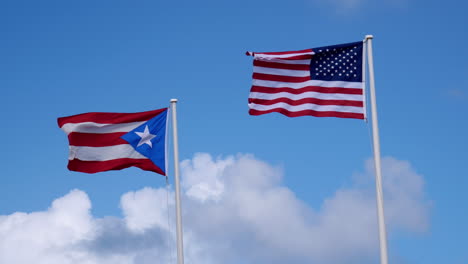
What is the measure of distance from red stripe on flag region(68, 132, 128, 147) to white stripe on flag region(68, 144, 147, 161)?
0.13 meters

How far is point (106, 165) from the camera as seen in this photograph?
81.9 feet

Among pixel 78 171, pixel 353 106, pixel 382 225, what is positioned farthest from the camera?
pixel 78 171

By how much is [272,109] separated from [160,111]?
3830 mm

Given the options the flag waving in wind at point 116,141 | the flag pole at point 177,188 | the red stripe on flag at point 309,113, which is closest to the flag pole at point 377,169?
the red stripe on flag at point 309,113

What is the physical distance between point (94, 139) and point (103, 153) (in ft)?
1.80

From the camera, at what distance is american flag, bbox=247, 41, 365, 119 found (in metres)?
23.2

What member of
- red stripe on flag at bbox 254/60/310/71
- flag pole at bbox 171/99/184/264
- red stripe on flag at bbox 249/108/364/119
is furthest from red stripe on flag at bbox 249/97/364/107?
flag pole at bbox 171/99/184/264

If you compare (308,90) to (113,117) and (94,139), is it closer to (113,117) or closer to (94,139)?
(113,117)

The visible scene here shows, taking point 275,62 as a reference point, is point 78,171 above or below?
below

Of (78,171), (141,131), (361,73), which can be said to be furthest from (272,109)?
(78,171)

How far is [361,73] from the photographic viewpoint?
76.7 ft

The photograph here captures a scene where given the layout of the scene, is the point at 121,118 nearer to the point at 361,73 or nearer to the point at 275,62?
the point at 275,62

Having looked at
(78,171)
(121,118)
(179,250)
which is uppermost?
(121,118)

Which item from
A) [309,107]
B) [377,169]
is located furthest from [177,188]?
[377,169]
